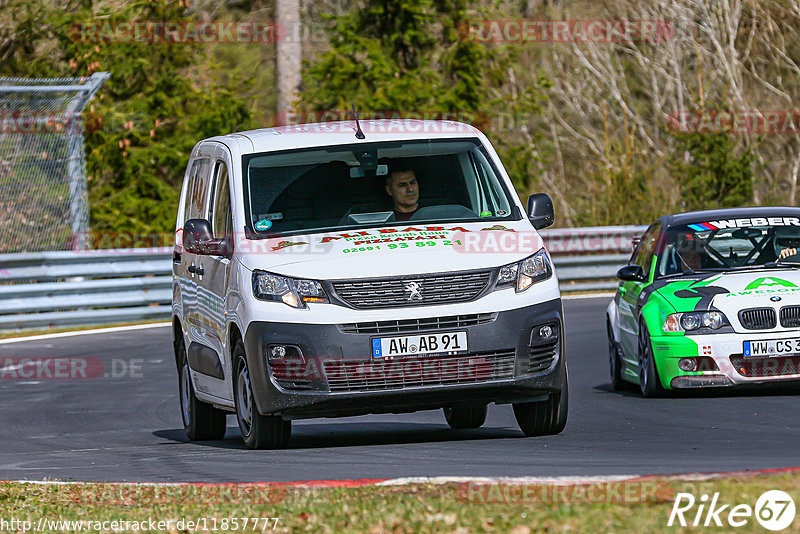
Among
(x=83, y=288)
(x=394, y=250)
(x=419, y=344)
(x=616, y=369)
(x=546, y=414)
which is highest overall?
(x=394, y=250)

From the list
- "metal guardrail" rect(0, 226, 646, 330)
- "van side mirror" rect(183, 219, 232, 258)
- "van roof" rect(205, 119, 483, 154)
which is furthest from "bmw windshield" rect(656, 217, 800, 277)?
"metal guardrail" rect(0, 226, 646, 330)

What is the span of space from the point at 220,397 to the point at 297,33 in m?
23.3

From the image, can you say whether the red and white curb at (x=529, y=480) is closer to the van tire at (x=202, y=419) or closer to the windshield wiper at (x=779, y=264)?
the van tire at (x=202, y=419)

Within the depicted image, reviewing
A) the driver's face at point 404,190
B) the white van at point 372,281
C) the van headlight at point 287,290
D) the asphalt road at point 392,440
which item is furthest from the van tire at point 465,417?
the van headlight at point 287,290

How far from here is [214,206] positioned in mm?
10578

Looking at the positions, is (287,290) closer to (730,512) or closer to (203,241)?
(203,241)

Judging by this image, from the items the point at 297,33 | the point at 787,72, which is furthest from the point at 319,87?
the point at 787,72

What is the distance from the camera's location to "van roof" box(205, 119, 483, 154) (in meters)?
10.2

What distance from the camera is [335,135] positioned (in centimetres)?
1028

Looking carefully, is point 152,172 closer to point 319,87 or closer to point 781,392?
point 319,87

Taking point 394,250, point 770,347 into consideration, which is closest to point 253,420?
point 394,250

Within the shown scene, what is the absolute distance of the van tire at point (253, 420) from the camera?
9398 mm

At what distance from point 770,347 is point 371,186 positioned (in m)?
3.42

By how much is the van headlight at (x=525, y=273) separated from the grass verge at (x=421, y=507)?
2.46m
